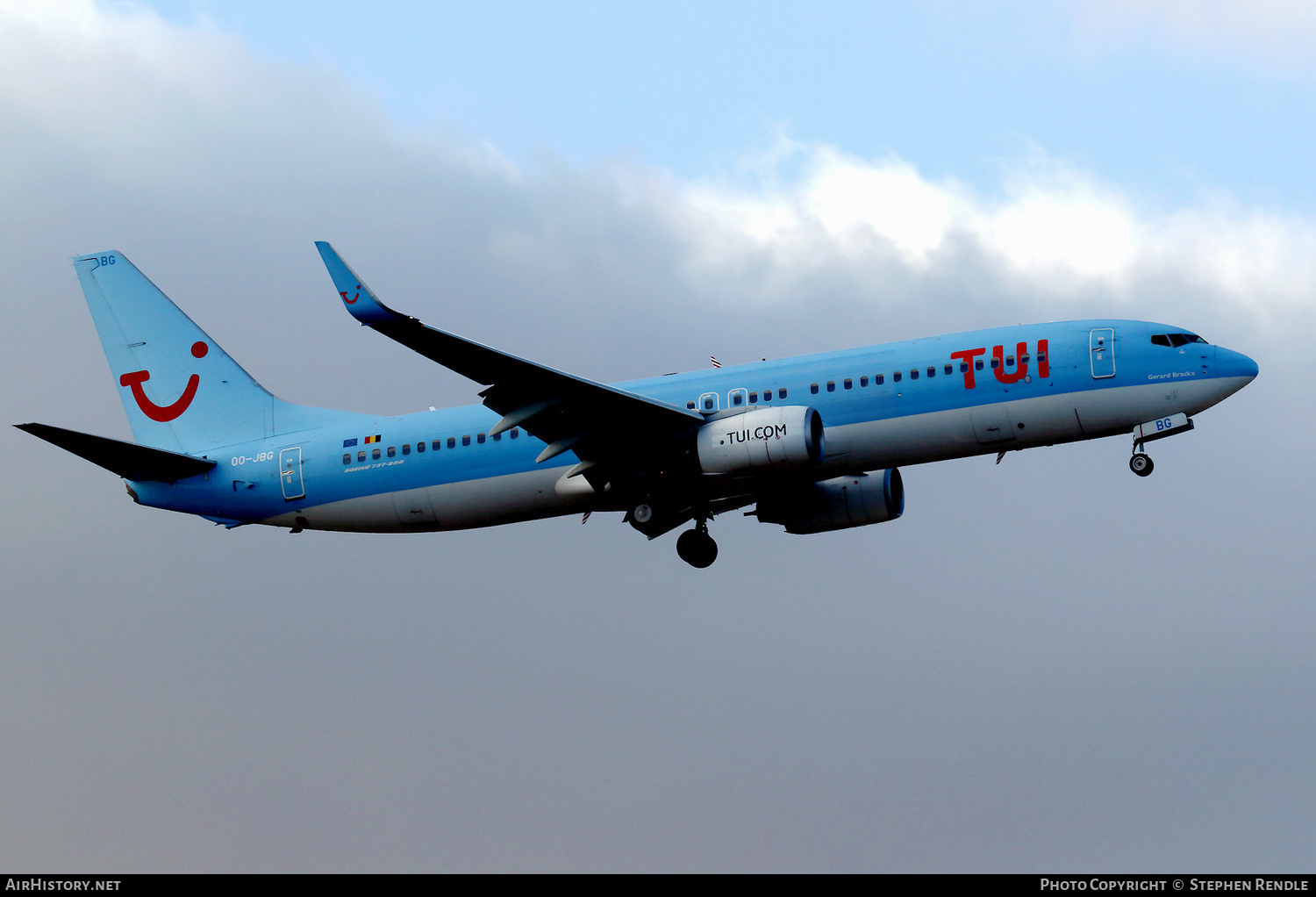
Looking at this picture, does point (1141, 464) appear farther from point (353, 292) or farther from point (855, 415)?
point (353, 292)

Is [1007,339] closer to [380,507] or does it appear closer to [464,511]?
[464,511]

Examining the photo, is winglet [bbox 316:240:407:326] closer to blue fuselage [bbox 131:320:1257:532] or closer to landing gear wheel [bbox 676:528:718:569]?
blue fuselage [bbox 131:320:1257:532]

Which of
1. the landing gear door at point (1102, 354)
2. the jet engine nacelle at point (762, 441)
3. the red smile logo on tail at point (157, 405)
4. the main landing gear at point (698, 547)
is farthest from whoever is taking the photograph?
the red smile logo on tail at point (157, 405)

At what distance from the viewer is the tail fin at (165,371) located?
136 ft

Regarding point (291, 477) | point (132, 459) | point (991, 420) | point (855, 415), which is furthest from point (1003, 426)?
point (132, 459)

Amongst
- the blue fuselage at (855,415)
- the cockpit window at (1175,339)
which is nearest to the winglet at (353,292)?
the blue fuselage at (855,415)

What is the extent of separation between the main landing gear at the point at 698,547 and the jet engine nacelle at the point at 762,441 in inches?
190

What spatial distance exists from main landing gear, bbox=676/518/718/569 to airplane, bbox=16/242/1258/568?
53 millimetres

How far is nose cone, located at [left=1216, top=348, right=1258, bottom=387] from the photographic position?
32719mm

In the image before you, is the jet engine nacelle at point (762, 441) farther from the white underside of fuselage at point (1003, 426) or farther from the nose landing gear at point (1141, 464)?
the nose landing gear at point (1141, 464)

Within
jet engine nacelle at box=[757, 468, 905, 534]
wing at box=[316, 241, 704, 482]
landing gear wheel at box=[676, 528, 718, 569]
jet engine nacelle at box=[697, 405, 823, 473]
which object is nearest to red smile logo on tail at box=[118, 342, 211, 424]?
wing at box=[316, 241, 704, 482]

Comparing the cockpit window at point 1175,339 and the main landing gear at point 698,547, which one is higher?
the cockpit window at point 1175,339
